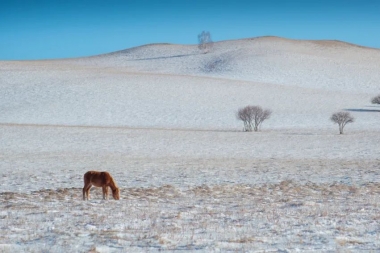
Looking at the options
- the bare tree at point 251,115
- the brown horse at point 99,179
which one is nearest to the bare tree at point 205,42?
the bare tree at point 251,115

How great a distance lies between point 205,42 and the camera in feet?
383

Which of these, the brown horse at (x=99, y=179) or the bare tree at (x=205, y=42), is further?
the bare tree at (x=205, y=42)

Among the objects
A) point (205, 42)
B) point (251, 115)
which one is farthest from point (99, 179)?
point (205, 42)

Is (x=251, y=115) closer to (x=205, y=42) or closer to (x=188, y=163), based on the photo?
(x=188, y=163)

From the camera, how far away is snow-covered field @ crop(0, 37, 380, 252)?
8258 millimetres

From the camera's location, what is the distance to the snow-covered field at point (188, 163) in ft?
27.1

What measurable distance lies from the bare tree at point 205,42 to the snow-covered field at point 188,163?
3615 centimetres

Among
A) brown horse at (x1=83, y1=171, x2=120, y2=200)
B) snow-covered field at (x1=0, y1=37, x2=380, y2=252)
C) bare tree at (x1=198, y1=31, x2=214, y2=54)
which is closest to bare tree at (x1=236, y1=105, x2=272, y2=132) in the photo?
snow-covered field at (x1=0, y1=37, x2=380, y2=252)

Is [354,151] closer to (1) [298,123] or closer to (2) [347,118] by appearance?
(2) [347,118]

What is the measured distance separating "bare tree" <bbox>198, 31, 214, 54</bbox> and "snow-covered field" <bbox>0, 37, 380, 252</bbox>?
1423 inches

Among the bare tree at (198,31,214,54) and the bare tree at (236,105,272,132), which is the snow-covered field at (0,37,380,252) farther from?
the bare tree at (198,31,214,54)

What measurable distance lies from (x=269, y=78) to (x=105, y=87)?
83.0 feet

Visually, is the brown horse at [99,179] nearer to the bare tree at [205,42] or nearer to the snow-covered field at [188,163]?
the snow-covered field at [188,163]

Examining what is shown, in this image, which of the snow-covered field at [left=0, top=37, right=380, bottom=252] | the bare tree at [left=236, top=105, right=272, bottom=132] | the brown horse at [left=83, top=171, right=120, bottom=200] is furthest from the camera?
the bare tree at [left=236, top=105, right=272, bottom=132]
